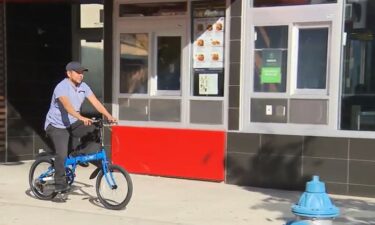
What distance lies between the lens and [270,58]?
8.97 meters

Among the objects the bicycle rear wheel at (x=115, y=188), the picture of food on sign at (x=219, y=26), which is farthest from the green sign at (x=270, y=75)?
the bicycle rear wheel at (x=115, y=188)

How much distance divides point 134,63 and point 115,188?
135 inches

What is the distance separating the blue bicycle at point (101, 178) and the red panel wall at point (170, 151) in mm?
2313

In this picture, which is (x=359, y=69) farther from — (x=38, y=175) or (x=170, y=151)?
(x=38, y=175)

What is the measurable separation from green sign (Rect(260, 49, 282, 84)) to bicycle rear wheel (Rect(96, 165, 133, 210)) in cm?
306

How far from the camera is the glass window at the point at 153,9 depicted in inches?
379

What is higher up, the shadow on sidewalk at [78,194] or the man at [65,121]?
the man at [65,121]

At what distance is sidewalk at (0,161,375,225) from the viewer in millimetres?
6730

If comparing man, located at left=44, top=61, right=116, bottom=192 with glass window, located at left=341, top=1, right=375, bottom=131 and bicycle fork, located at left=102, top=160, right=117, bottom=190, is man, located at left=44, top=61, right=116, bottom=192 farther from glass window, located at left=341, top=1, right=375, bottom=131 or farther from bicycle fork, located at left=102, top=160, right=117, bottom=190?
glass window, located at left=341, top=1, right=375, bottom=131

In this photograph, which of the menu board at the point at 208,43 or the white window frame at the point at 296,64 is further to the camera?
the menu board at the point at 208,43

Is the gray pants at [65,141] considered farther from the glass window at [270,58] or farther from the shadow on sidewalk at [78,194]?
the glass window at [270,58]

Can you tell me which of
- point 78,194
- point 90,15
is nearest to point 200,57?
point 78,194

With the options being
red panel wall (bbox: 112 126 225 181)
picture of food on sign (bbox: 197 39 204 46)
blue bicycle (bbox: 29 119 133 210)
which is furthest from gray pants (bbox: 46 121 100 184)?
picture of food on sign (bbox: 197 39 204 46)

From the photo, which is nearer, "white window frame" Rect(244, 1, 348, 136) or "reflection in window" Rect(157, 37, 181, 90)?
"white window frame" Rect(244, 1, 348, 136)
